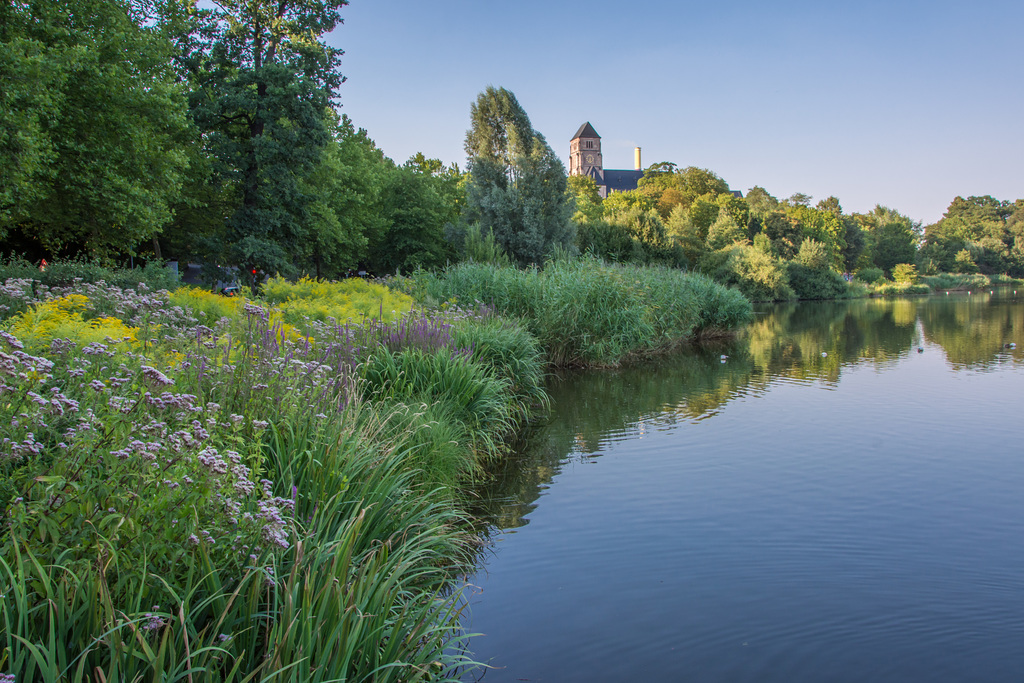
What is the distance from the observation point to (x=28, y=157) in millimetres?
14688

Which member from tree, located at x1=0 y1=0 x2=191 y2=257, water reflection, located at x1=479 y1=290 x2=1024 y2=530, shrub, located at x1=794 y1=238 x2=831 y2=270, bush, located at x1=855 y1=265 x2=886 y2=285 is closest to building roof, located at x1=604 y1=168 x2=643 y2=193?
bush, located at x1=855 y1=265 x2=886 y2=285

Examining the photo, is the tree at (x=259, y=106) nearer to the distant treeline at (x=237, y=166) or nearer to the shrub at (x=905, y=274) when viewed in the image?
the distant treeline at (x=237, y=166)

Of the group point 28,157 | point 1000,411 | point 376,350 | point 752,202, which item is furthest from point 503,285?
point 752,202

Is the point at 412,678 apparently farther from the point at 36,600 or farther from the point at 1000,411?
the point at 1000,411

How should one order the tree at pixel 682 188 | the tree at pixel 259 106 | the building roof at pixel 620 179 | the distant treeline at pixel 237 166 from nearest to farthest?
the distant treeline at pixel 237 166 → the tree at pixel 259 106 → the tree at pixel 682 188 → the building roof at pixel 620 179

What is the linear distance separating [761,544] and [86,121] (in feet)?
66.4

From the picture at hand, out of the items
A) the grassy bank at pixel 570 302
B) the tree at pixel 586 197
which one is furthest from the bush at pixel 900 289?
the grassy bank at pixel 570 302

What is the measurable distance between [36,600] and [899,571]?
5197 millimetres

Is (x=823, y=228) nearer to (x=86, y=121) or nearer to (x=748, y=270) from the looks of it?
(x=748, y=270)

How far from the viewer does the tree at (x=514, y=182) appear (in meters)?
29.1

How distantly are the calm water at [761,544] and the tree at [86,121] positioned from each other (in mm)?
13935

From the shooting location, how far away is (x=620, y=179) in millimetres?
126438

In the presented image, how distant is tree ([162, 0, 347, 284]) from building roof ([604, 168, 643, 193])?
103 m

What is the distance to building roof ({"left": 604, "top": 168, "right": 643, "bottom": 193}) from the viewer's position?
125 metres
